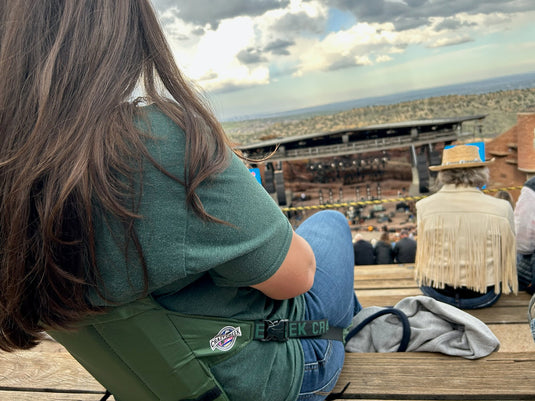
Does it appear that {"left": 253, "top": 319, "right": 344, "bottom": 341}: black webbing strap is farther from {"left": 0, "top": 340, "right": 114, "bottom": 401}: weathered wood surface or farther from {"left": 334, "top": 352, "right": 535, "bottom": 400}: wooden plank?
{"left": 0, "top": 340, "right": 114, "bottom": 401}: weathered wood surface

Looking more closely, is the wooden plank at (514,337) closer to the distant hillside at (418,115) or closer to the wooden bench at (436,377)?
the wooden bench at (436,377)

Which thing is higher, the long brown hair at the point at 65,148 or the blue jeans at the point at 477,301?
the long brown hair at the point at 65,148

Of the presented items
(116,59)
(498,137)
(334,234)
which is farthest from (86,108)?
(498,137)

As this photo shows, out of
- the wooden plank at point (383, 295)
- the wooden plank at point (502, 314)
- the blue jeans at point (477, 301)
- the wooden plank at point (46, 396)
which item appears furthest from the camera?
the blue jeans at point (477, 301)

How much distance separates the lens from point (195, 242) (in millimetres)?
561

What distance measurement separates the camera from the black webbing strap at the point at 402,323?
99cm

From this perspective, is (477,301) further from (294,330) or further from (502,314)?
(294,330)

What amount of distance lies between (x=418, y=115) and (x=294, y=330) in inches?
1410

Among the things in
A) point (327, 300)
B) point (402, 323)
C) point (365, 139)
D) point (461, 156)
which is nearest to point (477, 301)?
point (461, 156)

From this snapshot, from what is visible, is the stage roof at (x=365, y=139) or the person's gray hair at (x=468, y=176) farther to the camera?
the stage roof at (x=365, y=139)

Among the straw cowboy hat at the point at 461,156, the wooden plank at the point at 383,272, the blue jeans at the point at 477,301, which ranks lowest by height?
the wooden plank at the point at 383,272

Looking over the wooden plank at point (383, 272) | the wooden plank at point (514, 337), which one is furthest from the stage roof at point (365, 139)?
the wooden plank at point (514, 337)

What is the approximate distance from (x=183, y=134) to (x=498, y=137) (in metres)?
20.1

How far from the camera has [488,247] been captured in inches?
71.8
